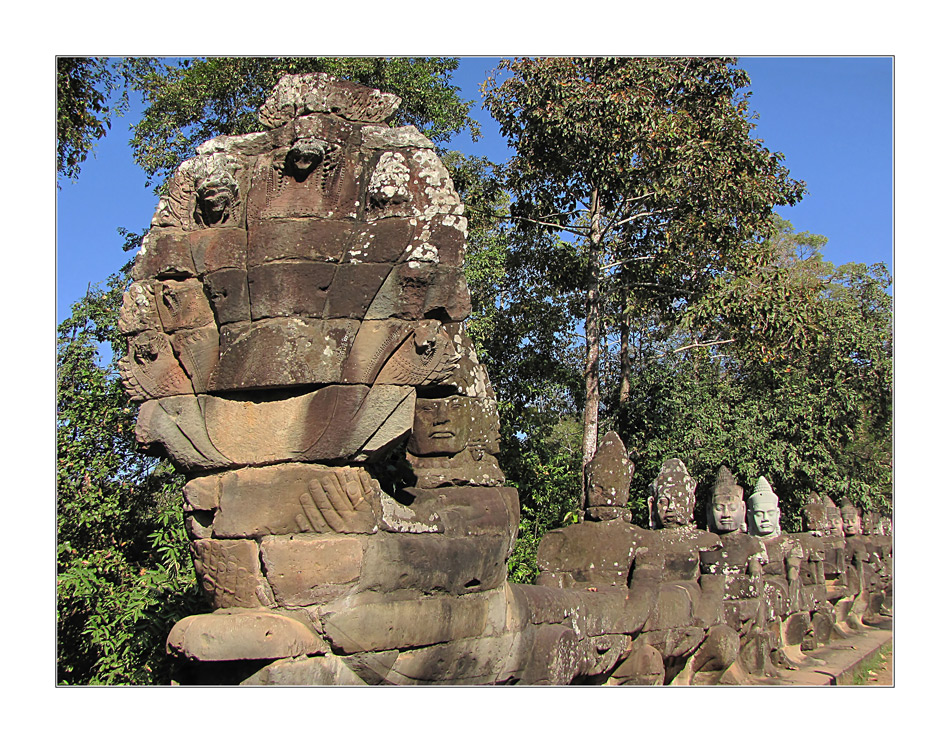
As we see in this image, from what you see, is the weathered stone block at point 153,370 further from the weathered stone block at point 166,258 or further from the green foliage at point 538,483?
the green foliage at point 538,483

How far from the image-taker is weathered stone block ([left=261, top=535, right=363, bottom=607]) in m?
3.50

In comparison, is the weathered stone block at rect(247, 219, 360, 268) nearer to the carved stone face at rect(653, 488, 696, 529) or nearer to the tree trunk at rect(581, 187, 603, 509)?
the carved stone face at rect(653, 488, 696, 529)

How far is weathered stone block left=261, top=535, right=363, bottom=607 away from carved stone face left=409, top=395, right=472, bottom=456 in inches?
71.4

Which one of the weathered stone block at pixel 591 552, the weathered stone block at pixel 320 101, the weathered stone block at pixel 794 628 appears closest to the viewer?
the weathered stone block at pixel 320 101

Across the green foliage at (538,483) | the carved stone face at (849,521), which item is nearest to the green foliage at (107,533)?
the green foliage at (538,483)

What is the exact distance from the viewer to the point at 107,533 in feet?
28.6

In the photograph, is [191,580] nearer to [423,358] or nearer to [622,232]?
[423,358]

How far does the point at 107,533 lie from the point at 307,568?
5.95 metres

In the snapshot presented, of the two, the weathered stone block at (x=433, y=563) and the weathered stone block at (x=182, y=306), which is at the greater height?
the weathered stone block at (x=182, y=306)

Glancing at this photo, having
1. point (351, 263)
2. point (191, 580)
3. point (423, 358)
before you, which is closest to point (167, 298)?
point (351, 263)

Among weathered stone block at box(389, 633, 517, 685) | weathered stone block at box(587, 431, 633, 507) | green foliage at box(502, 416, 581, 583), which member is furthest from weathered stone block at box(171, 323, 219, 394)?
green foliage at box(502, 416, 581, 583)

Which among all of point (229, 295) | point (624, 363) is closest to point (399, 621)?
point (229, 295)

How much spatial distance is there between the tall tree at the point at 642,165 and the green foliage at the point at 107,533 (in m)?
5.79

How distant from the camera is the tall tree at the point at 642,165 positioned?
12.0 metres
